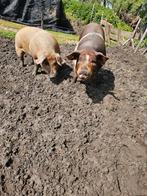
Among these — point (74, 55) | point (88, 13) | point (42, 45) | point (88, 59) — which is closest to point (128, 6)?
point (88, 13)

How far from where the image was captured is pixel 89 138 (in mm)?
6812

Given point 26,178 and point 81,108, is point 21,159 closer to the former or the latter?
point 26,178

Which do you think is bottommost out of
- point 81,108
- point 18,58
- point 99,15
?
point 99,15

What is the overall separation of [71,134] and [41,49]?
2.65m

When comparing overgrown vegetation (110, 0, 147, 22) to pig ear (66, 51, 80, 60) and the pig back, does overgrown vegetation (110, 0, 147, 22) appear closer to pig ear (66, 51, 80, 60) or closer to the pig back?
the pig back

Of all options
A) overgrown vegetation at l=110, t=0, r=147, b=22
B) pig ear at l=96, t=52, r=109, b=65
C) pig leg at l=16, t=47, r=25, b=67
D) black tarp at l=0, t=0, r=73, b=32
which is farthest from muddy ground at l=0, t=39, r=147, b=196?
overgrown vegetation at l=110, t=0, r=147, b=22

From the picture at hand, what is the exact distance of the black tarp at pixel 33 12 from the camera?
1711cm

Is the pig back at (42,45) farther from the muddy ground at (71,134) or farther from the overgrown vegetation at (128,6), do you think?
the overgrown vegetation at (128,6)

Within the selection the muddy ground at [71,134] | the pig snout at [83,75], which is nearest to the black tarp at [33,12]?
the muddy ground at [71,134]

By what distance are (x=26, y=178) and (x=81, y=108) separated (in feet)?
8.31

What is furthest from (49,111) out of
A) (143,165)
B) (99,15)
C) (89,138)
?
(99,15)

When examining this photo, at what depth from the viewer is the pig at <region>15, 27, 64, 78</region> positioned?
823cm

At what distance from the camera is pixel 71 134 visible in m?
6.84

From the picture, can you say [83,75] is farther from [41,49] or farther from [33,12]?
[33,12]
